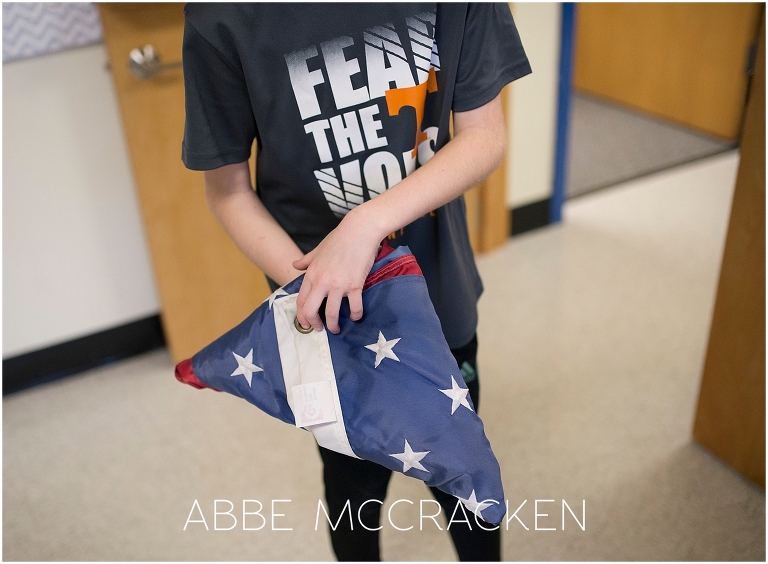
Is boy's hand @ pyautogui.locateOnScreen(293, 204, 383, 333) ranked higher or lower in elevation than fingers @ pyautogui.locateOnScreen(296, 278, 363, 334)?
higher

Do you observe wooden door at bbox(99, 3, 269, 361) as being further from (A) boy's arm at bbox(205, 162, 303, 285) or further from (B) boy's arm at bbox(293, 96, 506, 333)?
(B) boy's arm at bbox(293, 96, 506, 333)

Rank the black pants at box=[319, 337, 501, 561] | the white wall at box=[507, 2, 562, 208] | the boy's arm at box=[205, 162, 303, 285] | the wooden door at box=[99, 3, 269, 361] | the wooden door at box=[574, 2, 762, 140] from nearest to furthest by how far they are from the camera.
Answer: the boy's arm at box=[205, 162, 303, 285]
the black pants at box=[319, 337, 501, 561]
the wooden door at box=[99, 3, 269, 361]
the white wall at box=[507, 2, 562, 208]
the wooden door at box=[574, 2, 762, 140]

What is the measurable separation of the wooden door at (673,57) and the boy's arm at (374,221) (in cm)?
252

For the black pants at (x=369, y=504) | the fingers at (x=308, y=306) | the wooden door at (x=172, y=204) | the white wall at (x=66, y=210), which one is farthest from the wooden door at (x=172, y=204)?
the fingers at (x=308, y=306)

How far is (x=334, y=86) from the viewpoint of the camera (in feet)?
2.61

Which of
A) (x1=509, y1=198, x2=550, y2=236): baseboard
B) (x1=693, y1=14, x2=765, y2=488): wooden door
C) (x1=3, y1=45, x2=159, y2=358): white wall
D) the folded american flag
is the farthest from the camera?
(x1=509, y1=198, x2=550, y2=236): baseboard

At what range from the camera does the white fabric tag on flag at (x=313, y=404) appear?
75 cm

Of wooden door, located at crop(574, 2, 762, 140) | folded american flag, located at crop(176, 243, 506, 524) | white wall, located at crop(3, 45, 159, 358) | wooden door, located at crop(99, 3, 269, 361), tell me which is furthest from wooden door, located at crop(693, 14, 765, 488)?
wooden door, located at crop(574, 2, 762, 140)

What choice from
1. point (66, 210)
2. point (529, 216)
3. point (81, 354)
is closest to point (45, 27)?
point (66, 210)

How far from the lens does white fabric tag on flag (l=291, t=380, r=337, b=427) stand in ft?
2.45

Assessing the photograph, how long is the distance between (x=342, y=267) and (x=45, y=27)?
127 centimetres

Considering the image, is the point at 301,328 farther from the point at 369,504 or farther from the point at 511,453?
the point at 511,453

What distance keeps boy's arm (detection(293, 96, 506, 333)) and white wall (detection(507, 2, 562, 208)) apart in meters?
1.47

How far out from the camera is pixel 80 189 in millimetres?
1788
